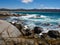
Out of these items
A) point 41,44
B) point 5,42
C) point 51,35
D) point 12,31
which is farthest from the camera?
point 51,35

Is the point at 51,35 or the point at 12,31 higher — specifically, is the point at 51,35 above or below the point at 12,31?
below

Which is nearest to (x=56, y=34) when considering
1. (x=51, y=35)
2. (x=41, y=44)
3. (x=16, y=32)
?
(x=51, y=35)

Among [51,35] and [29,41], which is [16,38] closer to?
[29,41]

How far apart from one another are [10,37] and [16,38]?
31 centimetres

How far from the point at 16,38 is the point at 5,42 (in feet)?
2.03

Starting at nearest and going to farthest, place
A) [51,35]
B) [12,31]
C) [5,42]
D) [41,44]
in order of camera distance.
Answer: [5,42], [12,31], [41,44], [51,35]

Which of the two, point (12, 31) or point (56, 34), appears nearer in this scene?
point (12, 31)

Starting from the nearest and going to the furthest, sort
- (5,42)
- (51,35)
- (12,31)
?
(5,42) < (12,31) < (51,35)

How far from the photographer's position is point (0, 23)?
896 centimetres

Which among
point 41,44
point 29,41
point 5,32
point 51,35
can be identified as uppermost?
point 5,32

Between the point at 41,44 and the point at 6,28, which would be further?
the point at 41,44

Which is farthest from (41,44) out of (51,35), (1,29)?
(51,35)

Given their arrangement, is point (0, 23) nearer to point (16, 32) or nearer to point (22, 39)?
point (16, 32)

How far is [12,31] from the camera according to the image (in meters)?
8.59
